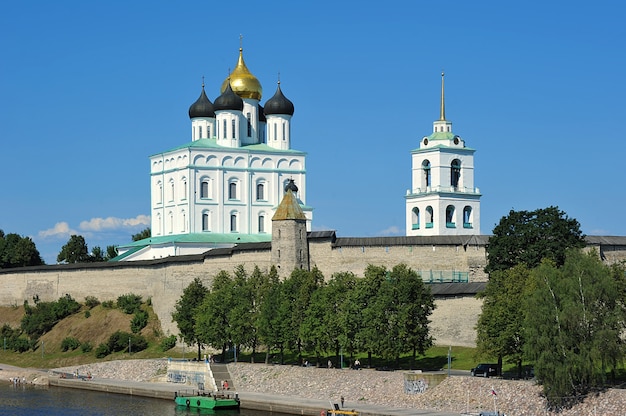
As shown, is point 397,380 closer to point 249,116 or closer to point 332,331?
point 332,331

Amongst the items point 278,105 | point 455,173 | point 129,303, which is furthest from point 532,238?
point 278,105

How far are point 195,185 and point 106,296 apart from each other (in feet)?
32.6

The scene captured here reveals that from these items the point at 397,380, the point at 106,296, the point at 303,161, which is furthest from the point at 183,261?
the point at 397,380

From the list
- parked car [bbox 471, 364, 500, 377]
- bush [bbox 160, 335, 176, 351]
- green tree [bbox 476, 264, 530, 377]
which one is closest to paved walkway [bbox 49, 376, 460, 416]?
parked car [bbox 471, 364, 500, 377]

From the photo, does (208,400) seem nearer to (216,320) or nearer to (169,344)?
(216,320)

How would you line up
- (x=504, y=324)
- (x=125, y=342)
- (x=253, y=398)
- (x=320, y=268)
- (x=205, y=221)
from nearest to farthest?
(x=504, y=324) → (x=253, y=398) → (x=320, y=268) → (x=125, y=342) → (x=205, y=221)

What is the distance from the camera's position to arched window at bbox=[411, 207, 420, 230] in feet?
247

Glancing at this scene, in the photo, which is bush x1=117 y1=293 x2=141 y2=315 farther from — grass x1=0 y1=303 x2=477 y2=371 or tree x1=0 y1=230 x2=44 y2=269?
tree x1=0 y1=230 x2=44 y2=269

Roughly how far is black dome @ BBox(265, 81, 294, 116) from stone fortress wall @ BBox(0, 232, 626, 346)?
15.6 m

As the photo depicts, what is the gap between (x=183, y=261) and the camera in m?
67.6

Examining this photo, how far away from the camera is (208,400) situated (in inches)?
1965

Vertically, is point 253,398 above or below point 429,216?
below

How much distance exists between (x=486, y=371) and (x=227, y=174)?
37.0m

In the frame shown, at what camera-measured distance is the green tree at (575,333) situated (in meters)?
39.7
